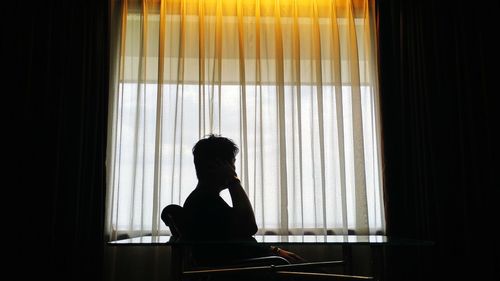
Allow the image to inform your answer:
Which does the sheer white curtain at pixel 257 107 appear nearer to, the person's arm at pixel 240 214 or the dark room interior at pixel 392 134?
the dark room interior at pixel 392 134

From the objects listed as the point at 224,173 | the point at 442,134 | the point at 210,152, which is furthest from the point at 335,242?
the point at 442,134

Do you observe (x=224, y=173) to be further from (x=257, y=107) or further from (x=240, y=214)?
(x=257, y=107)

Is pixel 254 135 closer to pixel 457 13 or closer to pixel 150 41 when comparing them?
pixel 150 41

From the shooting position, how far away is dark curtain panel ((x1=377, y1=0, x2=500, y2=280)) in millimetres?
2922

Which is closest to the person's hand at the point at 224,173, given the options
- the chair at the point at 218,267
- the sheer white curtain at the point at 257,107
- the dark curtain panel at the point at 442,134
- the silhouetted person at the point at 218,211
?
the silhouetted person at the point at 218,211

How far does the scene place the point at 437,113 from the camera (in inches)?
121

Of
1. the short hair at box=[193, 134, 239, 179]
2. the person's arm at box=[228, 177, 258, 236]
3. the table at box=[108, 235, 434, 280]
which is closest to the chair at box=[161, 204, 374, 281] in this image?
the table at box=[108, 235, 434, 280]

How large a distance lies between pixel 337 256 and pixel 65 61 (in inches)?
83.2

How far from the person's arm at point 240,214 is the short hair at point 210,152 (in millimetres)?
120

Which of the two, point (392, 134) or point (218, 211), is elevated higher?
point (392, 134)

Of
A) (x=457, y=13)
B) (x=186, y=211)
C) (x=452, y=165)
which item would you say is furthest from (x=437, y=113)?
(x=186, y=211)

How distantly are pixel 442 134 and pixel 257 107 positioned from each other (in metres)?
1.19

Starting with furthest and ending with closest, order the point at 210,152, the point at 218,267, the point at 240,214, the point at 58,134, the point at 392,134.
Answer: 1. the point at 392,134
2. the point at 58,134
3. the point at 210,152
4. the point at 240,214
5. the point at 218,267

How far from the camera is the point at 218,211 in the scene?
1613 millimetres
